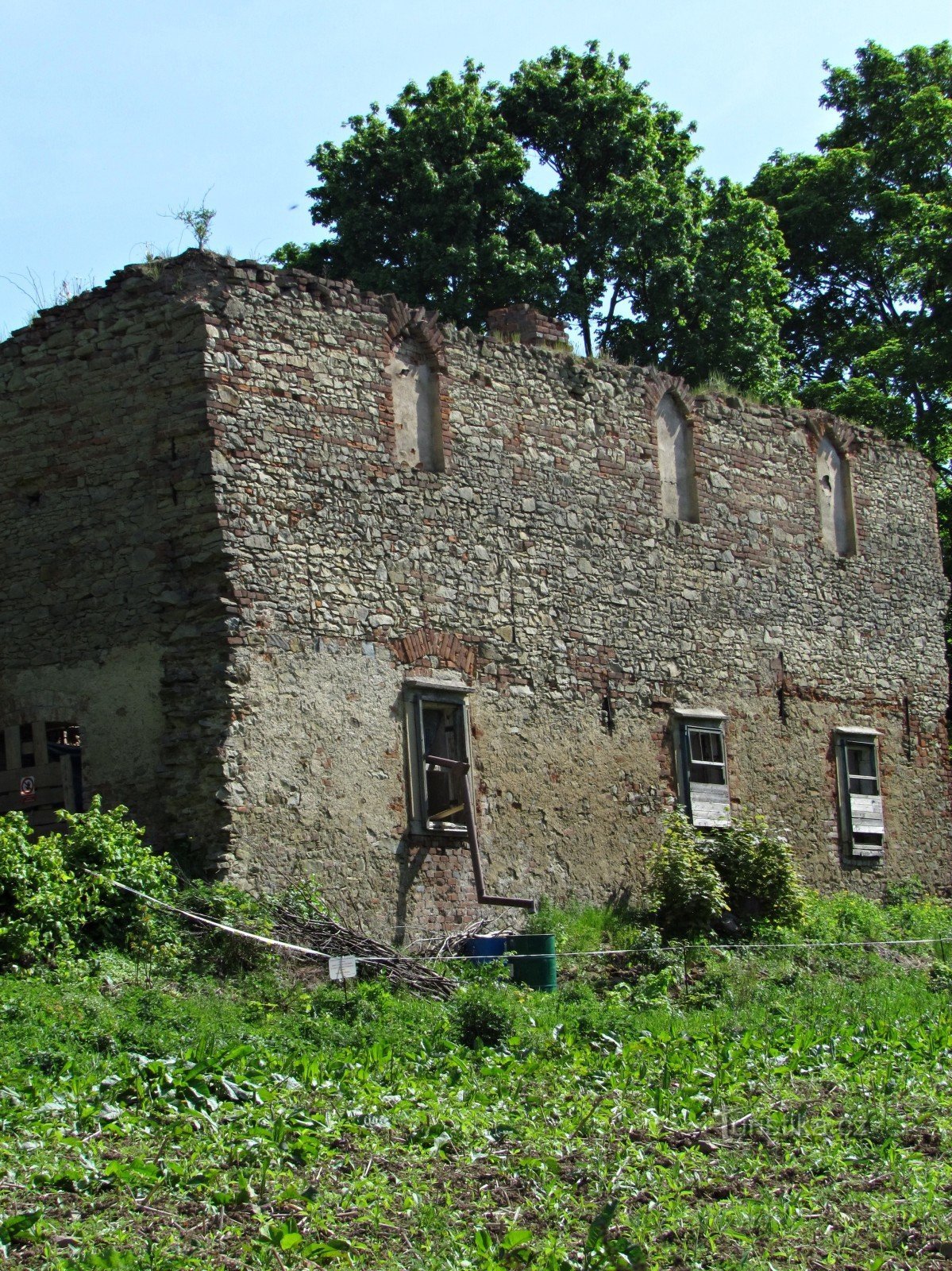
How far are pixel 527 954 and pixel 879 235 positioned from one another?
68.5 feet

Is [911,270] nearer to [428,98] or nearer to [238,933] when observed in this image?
[428,98]

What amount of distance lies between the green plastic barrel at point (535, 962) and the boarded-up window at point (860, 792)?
7.15 m

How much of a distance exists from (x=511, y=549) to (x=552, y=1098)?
748 cm

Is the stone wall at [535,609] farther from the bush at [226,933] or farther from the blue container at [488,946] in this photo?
the blue container at [488,946]

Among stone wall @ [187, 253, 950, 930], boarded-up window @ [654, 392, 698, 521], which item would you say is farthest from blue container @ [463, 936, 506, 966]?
boarded-up window @ [654, 392, 698, 521]

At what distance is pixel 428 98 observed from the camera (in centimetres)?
2703

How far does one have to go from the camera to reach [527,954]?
1320 cm

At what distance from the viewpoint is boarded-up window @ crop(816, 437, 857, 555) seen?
20.2m

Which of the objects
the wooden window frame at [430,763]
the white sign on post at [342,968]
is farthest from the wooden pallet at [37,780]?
the white sign on post at [342,968]

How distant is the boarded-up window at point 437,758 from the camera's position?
14.6 metres

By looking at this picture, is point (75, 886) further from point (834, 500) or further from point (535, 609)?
point (834, 500)

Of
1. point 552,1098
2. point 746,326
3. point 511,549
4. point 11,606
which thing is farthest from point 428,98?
point 552,1098

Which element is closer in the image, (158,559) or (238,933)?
(238,933)

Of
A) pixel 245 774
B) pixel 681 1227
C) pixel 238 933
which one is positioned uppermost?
pixel 245 774
